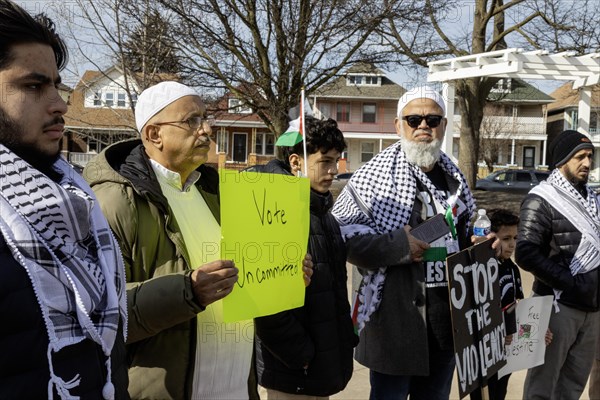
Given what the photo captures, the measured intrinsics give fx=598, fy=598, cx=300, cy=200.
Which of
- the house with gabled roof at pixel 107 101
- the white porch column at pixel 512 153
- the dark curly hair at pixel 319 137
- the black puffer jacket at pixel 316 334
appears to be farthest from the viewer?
the white porch column at pixel 512 153

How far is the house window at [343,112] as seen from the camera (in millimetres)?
49844

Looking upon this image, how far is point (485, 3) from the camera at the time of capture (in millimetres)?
17281

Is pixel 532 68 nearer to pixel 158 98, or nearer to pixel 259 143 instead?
pixel 158 98

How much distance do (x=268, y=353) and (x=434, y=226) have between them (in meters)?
1.09

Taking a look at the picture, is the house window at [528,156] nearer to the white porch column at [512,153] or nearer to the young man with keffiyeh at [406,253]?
the white porch column at [512,153]

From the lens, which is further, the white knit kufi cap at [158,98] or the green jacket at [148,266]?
the white knit kufi cap at [158,98]

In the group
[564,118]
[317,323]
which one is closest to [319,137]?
[317,323]

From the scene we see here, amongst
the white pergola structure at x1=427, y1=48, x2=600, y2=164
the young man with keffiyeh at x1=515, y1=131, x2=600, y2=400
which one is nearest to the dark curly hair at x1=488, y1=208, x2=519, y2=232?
the young man with keffiyeh at x1=515, y1=131, x2=600, y2=400

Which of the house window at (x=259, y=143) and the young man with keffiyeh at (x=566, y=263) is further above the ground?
the house window at (x=259, y=143)

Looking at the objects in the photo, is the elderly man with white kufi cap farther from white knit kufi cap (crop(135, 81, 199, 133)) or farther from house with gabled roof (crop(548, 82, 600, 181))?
house with gabled roof (crop(548, 82, 600, 181))

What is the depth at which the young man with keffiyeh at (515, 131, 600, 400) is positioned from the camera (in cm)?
397

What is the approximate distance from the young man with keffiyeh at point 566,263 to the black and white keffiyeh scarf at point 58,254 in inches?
125

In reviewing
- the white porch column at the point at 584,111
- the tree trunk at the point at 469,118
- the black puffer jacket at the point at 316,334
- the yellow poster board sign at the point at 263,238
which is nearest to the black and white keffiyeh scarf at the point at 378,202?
the black puffer jacket at the point at 316,334

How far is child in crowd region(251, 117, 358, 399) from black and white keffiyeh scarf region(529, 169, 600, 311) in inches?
74.9
